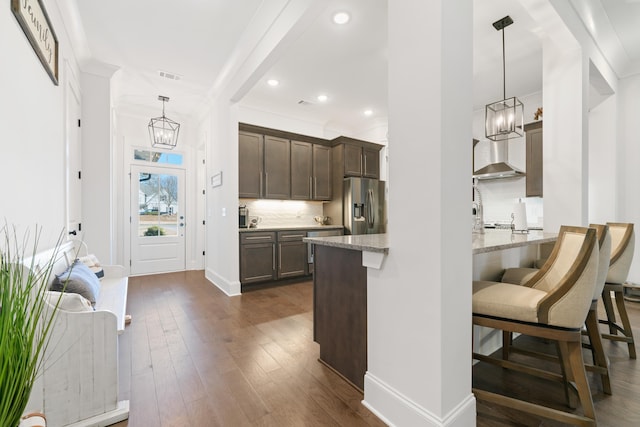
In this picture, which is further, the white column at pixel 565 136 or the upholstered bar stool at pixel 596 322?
the white column at pixel 565 136

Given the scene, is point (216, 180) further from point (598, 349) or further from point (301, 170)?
point (598, 349)

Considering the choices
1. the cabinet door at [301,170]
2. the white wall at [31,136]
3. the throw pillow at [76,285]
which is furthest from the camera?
the cabinet door at [301,170]

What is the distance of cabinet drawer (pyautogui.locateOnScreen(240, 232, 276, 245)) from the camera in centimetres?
398

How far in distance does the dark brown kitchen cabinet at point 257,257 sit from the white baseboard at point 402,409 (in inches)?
108

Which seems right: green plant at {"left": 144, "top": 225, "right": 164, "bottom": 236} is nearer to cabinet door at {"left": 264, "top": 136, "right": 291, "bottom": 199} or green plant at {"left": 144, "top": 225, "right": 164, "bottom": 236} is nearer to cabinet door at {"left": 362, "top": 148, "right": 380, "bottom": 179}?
cabinet door at {"left": 264, "top": 136, "right": 291, "bottom": 199}

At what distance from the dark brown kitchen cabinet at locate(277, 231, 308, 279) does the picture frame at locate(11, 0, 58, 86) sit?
305 centimetres

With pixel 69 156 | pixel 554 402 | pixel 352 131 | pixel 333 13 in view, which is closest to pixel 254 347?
pixel 554 402

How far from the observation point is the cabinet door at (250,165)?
4.29 metres

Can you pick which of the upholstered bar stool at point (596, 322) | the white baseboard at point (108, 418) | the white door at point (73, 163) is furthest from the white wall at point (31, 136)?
the upholstered bar stool at point (596, 322)

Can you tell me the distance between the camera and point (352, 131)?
6301 millimetres

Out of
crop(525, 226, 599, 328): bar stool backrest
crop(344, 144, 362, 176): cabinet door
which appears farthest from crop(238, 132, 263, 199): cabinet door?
crop(525, 226, 599, 328): bar stool backrest

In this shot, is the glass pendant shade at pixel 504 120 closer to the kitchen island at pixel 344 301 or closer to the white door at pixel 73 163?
the kitchen island at pixel 344 301

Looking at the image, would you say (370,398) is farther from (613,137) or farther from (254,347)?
(613,137)

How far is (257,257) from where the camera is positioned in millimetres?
4094
